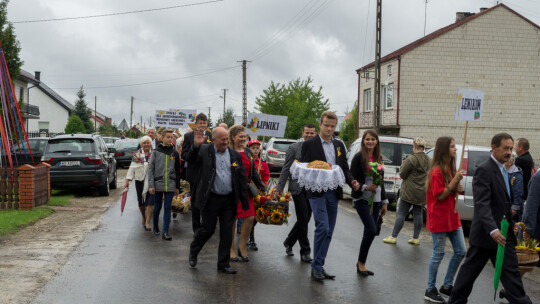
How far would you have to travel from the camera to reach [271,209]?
313 inches

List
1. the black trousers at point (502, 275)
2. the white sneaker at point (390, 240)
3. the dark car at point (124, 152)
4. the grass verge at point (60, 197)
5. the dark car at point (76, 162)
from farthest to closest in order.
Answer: the dark car at point (124, 152), the dark car at point (76, 162), the grass verge at point (60, 197), the white sneaker at point (390, 240), the black trousers at point (502, 275)

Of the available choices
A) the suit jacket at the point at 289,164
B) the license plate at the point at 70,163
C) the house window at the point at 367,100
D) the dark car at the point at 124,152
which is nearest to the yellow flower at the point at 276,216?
the suit jacket at the point at 289,164

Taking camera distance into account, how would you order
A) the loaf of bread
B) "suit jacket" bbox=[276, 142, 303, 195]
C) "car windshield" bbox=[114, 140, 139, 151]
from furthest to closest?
"car windshield" bbox=[114, 140, 139, 151]
"suit jacket" bbox=[276, 142, 303, 195]
the loaf of bread

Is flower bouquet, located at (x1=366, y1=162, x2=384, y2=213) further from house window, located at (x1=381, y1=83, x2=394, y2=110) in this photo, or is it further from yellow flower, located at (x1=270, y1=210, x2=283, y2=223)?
house window, located at (x1=381, y1=83, x2=394, y2=110)

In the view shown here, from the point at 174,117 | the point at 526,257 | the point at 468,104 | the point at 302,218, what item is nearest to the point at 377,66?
the point at 174,117

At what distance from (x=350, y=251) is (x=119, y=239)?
3688 mm

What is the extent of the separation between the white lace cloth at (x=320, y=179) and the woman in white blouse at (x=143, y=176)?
13.1 feet

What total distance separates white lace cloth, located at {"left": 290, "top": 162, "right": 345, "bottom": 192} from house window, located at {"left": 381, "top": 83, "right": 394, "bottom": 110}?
30714mm

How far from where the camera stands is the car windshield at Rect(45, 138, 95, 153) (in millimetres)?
16359

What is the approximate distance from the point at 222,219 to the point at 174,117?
50.4ft

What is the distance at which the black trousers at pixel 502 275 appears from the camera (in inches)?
205

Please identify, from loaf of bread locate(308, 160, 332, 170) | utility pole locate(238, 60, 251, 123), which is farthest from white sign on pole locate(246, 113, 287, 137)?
utility pole locate(238, 60, 251, 123)

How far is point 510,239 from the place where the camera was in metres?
5.34

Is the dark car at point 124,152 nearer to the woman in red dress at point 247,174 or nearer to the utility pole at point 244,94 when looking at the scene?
the utility pole at point 244,94
